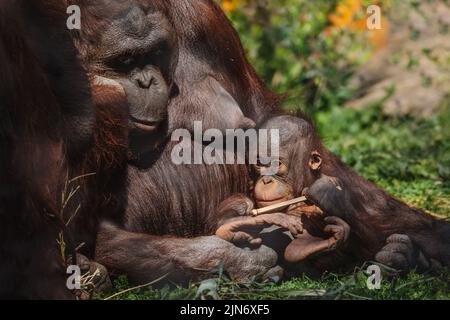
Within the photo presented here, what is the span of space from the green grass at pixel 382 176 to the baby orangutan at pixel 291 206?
142 millimetres

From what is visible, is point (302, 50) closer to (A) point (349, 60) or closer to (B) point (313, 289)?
(A) point (349, 60)

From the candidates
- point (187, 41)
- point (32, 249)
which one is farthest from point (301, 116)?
point (32, 249)

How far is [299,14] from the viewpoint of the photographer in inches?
281

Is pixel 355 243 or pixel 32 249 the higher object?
pixel 32 249

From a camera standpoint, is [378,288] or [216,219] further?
[216,219]

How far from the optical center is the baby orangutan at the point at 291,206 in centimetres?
364

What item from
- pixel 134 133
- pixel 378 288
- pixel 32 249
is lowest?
pixel 378 288

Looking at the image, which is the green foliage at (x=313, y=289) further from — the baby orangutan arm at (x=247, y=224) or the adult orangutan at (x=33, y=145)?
the adult orangutan at (x=33, y=145)

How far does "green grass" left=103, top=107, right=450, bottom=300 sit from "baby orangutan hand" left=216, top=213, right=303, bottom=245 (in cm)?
19

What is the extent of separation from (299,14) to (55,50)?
13.0ft

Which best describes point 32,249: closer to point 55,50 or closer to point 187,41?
point 55,50

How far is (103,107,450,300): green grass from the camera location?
10.9 ft

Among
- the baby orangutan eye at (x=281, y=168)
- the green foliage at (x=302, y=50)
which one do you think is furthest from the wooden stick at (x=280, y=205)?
the green foliage at (x=302, y=50)

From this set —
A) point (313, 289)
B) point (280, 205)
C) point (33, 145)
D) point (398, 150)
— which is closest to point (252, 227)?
point (280, 205)
